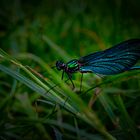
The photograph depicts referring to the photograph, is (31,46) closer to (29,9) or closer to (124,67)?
(29,9)

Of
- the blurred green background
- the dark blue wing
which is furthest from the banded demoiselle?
the blurred green background

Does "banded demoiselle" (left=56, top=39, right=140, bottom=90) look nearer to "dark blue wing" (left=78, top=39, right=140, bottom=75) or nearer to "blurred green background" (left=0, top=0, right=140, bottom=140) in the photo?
"dark blue wing" (left=78, top=39, right=140, bottom=75)

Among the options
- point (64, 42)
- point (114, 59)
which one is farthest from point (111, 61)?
point (64, 42)

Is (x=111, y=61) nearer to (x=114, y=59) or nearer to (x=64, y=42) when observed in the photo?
(x=114, y=59)

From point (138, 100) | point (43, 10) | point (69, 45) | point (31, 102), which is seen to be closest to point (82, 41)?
point (69, 45)

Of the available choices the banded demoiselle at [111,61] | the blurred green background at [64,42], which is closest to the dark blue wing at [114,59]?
the banded demoiselle at [111,61]
